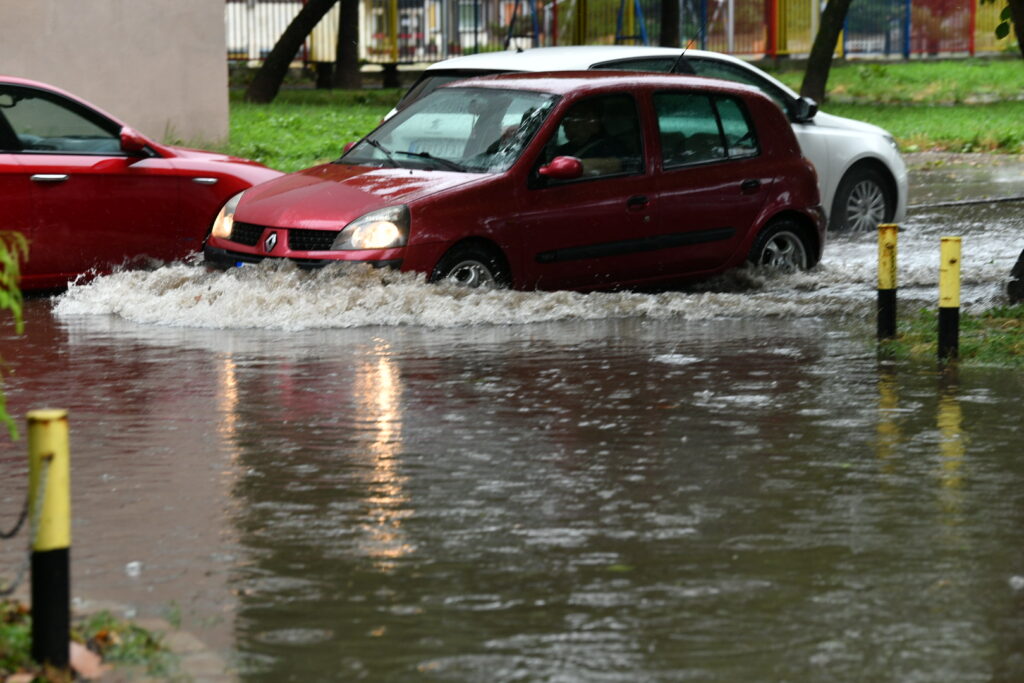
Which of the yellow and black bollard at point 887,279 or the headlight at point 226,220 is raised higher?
the headlight at point 226,220

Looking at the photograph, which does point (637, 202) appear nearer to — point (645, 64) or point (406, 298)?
point (406, 298)

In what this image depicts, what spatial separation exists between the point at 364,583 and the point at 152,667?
1.05 metres

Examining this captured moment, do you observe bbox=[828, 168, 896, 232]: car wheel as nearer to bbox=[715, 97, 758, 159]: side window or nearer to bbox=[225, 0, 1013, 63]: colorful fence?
bbox=[715, 97, 758, 159]: side window

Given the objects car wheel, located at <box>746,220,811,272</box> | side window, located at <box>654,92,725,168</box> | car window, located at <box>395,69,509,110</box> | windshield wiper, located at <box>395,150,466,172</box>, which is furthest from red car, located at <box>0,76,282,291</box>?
car wheel, located at <box>746,220,811,272</box>

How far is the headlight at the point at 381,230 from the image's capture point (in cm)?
1166

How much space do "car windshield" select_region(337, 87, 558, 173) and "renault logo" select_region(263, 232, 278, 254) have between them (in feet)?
3.62

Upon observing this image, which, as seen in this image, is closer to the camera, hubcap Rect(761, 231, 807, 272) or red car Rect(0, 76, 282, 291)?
red car Rect(0, 76, 282, 291)

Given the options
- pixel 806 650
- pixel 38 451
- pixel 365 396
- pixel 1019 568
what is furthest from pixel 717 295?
pixel 38 451

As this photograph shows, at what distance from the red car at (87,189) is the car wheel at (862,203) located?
588 cm

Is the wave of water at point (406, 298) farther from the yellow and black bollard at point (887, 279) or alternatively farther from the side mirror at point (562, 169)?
the yellow and black bollard at point (887, 279)

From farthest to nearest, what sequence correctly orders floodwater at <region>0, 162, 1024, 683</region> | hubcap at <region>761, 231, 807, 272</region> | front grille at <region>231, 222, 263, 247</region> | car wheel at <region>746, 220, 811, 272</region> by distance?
hubcap at <region>761, 231, 807, 272</region>, car wheel at <region>746, 220, 811, 272</region>, front grille at <region>231, 222, 263, 247</region>, floodwater at <region>0, 162, 1024, 683</region>

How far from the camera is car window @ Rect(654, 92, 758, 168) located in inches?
513

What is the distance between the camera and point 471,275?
11984 millimetres

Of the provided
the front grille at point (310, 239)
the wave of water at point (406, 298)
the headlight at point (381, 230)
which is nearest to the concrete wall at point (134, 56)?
the wave of water at point (406, 298)
